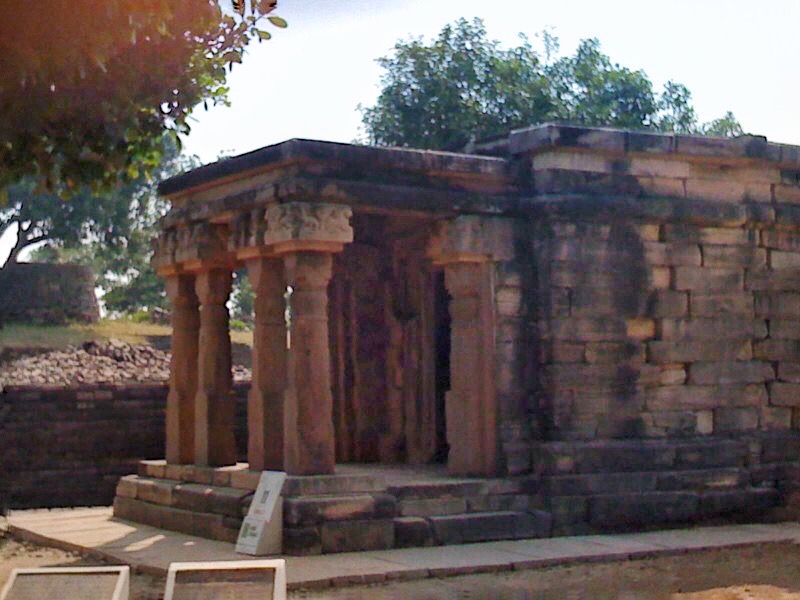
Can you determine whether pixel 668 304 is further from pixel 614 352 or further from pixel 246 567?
pixel 246 567

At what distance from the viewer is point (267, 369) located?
12.3 meters

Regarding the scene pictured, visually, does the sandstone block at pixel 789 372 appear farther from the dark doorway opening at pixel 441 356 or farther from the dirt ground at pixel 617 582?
the dark doorway opening at pixel 441 356

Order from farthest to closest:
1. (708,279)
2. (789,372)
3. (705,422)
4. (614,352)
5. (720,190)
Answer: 1. (789,372)
2. (720,190)
3. (708,279)
4. (705,422)
5. (614,352)

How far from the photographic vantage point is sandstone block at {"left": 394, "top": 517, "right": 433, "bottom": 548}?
1135cm

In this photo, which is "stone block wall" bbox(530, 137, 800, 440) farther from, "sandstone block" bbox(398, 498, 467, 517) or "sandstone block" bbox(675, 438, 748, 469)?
"sandstone block" bbox(398, 498, 467, 517)

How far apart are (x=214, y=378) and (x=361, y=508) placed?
288 centimetres

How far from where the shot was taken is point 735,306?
13656mm

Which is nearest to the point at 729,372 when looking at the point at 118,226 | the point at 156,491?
the point at 156,491

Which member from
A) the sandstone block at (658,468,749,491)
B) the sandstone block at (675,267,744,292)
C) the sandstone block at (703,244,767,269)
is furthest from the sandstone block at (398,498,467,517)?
the sandstone block at (703,244,767,269)

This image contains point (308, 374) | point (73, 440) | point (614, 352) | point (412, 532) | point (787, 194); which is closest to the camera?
point (412, 532)

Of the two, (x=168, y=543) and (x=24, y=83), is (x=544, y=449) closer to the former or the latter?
(x=168, y=543)

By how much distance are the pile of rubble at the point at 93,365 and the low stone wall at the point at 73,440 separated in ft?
29.0

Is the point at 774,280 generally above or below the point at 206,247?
below

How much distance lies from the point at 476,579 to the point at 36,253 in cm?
4780
